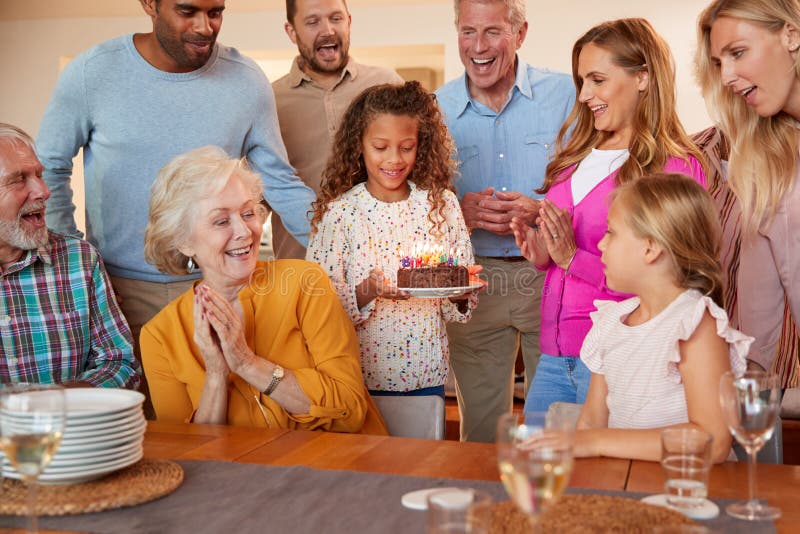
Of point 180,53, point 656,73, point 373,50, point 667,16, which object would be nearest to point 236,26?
point 373,50

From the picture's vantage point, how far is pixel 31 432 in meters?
1.36

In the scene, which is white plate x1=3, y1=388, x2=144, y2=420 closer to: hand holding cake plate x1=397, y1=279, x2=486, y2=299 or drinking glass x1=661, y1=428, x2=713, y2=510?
drinking glass x1=661, y1=428, x2=713, y2=510

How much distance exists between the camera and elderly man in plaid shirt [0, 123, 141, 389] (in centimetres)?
262

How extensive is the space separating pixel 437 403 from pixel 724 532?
1.05 metres

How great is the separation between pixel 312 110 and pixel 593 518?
2813 mm

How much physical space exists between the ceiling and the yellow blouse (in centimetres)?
574

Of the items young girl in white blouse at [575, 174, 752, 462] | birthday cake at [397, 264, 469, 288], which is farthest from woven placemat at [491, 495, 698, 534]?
birthday cake at [397, 264, 469, 288]

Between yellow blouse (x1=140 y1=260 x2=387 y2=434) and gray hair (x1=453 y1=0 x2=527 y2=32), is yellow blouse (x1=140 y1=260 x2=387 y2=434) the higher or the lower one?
the lower one

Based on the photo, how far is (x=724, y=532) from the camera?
1.40m

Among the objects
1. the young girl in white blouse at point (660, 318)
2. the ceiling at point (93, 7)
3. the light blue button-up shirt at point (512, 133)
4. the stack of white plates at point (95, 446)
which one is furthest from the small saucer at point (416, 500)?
the ceiling at point (93, 7)

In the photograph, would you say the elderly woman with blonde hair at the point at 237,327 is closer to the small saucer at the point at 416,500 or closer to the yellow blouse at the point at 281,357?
the yellow blouse at the point at 281,357

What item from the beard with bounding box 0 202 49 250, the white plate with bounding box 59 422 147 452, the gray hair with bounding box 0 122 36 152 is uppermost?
the gray hair with bounding box 0 122 36 152

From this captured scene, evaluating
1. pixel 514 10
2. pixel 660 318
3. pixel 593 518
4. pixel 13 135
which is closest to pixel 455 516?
pixel 593 518

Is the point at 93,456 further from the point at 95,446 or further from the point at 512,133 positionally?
the point at 512,133
